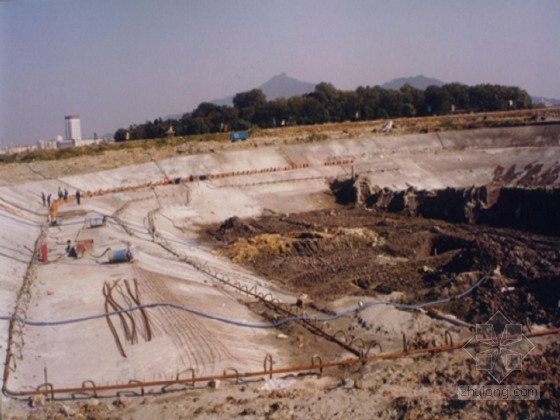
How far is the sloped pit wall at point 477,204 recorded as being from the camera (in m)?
23.0

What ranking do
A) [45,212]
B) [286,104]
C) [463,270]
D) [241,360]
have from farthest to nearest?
[286,104] → [45,212] → [463,270] → [241,360]

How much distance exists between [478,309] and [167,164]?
23764mm

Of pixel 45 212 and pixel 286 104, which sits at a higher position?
pixel 286 104

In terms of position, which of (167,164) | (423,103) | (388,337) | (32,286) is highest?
(423,103)

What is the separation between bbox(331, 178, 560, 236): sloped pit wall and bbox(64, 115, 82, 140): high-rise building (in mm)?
44784

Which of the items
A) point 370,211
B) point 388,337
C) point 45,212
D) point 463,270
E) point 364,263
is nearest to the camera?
point 388,337

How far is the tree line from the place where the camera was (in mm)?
51031

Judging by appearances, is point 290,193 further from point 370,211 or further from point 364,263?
point 364,263

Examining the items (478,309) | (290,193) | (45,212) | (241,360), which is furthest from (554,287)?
(45,212)

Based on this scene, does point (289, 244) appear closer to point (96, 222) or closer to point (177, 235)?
point (177, 235)

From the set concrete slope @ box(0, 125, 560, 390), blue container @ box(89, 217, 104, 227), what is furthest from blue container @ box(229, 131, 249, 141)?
blue container @ box(89, 217, 104, 227)

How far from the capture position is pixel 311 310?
14258 millimetres

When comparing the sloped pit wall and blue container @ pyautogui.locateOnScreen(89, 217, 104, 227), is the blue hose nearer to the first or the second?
blue container @ pyautogui.locateOnScreen(89, 217, 104, 227)

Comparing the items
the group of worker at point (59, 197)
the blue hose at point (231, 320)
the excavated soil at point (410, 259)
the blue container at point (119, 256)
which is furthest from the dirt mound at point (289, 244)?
the group of worker at point (59, 197)
